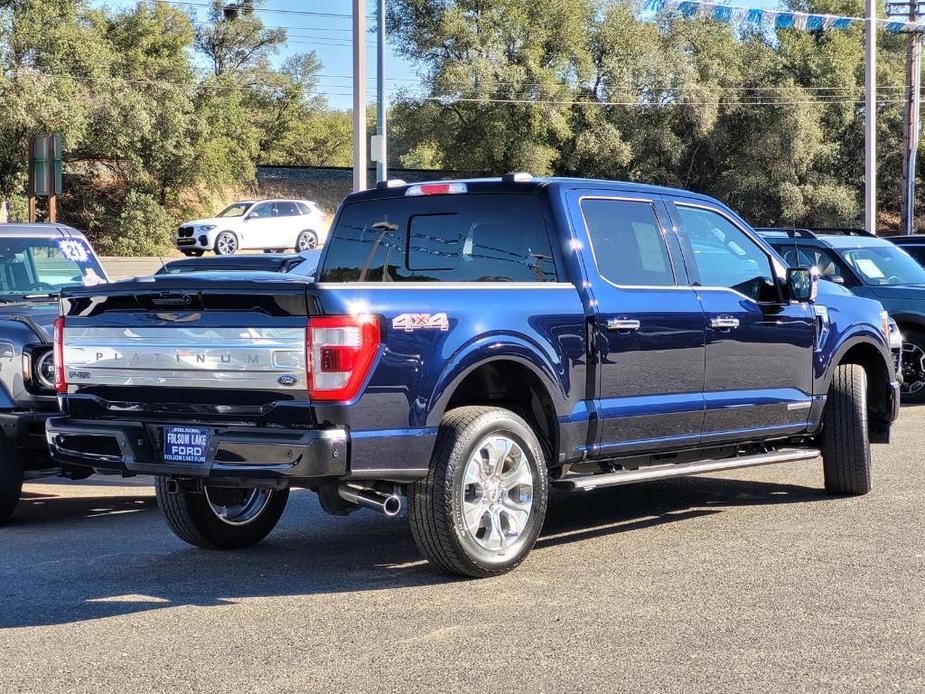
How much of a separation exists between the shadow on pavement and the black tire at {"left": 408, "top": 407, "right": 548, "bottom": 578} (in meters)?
0.23

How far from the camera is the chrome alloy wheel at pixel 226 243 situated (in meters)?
39.0

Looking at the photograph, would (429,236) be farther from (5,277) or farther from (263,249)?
(263,249)

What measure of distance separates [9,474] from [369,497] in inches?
125

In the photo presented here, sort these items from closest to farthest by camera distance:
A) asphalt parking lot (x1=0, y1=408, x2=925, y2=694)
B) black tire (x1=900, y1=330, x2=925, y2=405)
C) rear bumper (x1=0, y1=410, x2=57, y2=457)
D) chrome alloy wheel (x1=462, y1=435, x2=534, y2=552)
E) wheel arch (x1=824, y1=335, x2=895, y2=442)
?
asphalt parking lot (x1=0, y1=408, x2=925, y2=694) < chrome alloy wheel (x1=462, y1=435, x2=534, y2=552) < rear bumper (x1=0, y1=410, x2=57, y2=457) < wheel arch (x1=824, y1=335, x2=895, y2=442) < black tire (x1=900, y1=330, x2=925, y2=405)

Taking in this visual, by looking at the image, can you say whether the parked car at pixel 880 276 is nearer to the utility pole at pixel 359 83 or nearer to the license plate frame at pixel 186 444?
the utility pole at pixel 359 83

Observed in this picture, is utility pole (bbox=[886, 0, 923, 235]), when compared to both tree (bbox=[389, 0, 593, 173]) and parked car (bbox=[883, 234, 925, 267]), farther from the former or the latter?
tree (bbox=[389, 0, 593, 173])

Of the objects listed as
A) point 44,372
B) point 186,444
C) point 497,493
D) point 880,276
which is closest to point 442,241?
point 497,493

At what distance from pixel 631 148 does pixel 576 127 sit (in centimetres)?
265

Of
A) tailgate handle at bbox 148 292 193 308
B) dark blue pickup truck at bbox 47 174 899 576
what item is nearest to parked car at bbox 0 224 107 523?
dark blue pickup truck at bbox 47 174 899 576

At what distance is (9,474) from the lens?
27.1ft

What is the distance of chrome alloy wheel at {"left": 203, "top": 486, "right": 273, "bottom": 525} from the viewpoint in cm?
744

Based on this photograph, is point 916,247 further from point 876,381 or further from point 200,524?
point 200,524

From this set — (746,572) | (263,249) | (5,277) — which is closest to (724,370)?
(746,572)

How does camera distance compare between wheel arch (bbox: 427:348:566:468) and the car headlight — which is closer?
wheel arch (bbox: 427:348:566:468)
